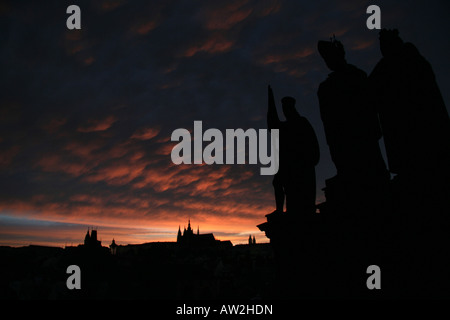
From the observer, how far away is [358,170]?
4.26 meters

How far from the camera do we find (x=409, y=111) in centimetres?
370

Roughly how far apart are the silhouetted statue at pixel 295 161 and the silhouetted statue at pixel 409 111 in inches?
72.1

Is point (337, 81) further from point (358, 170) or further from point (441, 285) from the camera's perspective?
point (441, 285)

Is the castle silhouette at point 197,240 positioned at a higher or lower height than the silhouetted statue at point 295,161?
lower

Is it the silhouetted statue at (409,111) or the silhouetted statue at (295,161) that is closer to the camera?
the silhouetted statue at (409,111)

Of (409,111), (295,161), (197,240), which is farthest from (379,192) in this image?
(197,240)

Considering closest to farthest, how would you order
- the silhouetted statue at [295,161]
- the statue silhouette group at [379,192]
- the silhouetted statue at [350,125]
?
the statue silhouette group at [379,192]
the silhouetted statue at [350,125]
the silhouetted statue at [295,161]

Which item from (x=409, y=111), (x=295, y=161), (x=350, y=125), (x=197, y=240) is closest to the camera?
(x=409, y=111)

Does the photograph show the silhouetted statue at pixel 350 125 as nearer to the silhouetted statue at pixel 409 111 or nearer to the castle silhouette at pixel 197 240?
the silhouetted statue at pixel 409 111

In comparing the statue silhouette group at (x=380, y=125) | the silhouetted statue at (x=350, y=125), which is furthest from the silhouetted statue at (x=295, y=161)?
the silhouetted statue at (x=350, y=125)

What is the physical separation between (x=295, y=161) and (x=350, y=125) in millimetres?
1559

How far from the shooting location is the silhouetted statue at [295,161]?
5609 mm

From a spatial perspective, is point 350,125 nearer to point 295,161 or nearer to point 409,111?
point 409,111

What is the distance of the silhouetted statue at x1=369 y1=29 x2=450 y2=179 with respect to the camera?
11.4 feet
